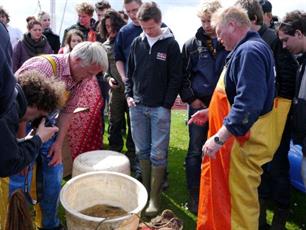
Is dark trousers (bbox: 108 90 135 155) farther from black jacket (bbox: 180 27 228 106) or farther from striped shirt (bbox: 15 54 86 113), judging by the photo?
striped shirt (bbox: 15 54 86 113)

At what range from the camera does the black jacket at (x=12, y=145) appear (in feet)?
6.70

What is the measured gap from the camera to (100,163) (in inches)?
148

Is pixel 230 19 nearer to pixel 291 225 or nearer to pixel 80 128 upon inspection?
pixel 291 225

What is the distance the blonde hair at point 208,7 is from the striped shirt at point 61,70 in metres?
1.32

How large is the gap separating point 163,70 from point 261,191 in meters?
1.46

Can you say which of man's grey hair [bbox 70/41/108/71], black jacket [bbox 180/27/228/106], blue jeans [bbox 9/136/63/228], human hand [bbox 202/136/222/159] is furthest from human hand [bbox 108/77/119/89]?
human hand [bbox 202/136/222/159]

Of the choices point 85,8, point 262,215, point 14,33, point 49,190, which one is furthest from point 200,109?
point 14,33

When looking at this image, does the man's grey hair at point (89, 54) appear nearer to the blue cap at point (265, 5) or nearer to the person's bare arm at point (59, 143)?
the person's bare arm at point (59, 143)

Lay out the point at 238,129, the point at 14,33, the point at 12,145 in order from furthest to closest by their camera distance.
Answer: the point at 14,33 < the point at 238,129 < the point at 12,145

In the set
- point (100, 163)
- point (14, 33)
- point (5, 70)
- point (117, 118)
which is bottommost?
point (117, 118)

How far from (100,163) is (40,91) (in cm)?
136

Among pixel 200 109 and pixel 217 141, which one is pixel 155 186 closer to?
pixel 200 109

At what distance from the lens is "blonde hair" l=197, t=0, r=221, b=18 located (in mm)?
3891

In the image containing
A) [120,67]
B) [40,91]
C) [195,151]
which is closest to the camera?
[40,91]
